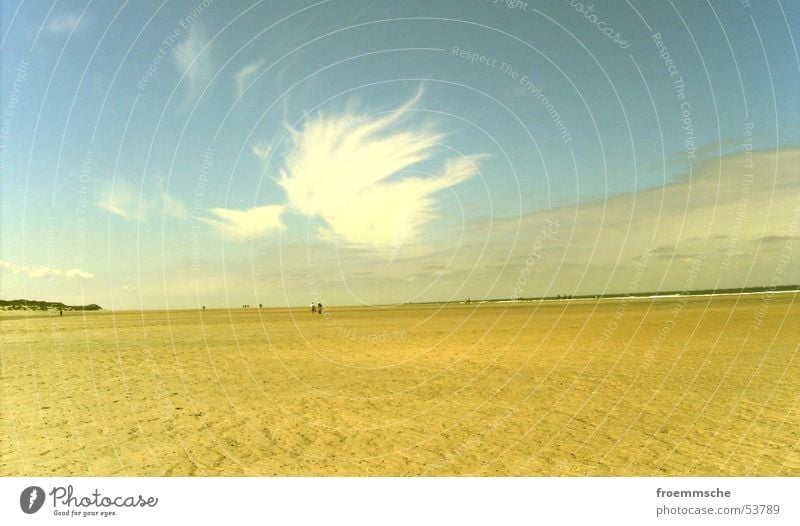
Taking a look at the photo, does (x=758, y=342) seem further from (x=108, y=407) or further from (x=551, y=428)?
(x=108, y=407)

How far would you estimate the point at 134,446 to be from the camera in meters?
13.3

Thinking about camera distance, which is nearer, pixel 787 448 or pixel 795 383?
pixel 787 448

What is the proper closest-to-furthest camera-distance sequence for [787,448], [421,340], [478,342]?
1. [787,448]
2. [478,342]
3. [421,340]

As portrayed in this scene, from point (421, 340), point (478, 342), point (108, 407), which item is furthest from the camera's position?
point (421, 340)

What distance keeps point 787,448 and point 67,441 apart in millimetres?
18382

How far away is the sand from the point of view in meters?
12.1

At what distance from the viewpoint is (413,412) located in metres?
16.6

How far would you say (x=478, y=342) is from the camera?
35688 millimetres

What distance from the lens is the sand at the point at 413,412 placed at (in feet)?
39.6

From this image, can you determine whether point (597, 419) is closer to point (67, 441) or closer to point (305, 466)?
point (305, 466)
